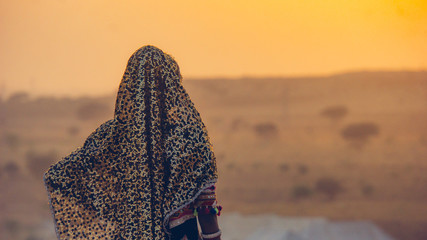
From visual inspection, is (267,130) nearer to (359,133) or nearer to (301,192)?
(301,192)

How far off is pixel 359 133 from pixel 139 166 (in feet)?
115

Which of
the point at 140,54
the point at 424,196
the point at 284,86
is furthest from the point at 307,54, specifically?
the point at 140,54

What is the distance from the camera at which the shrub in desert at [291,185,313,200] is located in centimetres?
3155

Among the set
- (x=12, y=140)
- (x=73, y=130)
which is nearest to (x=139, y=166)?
(x=73, y=130)

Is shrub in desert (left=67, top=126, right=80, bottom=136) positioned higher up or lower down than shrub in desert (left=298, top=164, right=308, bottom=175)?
higher up

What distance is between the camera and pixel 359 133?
3647cm

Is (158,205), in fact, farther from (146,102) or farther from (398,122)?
(398,122)

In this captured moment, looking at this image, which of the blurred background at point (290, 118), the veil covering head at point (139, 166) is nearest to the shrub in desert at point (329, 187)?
the blurred background at point (290, 118)

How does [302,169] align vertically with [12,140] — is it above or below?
below

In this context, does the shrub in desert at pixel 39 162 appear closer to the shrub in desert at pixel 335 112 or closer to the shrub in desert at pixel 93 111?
the shrub in desert at pixel 93 111

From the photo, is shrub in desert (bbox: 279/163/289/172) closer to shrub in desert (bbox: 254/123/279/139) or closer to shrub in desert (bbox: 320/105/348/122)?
shrub in desert (bbox: 254/123/279/139)

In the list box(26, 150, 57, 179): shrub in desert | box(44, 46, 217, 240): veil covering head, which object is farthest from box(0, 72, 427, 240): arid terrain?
box(44, 46, 217, 240): veil covering head

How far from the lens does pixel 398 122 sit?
113 ft

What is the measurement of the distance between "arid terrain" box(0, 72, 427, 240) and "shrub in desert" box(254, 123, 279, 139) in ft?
0.21
